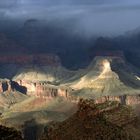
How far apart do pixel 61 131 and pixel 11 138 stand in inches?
141

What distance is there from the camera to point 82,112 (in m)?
43.6

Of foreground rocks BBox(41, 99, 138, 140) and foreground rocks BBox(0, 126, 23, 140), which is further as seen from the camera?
foreground rocks BBox(41, 99, 138, 140)

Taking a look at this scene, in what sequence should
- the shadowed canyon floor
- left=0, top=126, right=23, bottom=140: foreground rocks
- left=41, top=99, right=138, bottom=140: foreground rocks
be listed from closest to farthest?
1. left=0, top=126, right=23, bottom=140: foreground rocks
2. left=41, top=99, right=138, bottom=140: foreground rocks
3. the shadowed canyon floor

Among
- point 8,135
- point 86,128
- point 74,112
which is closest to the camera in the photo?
point 8,135

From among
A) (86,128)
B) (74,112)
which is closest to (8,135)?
(86,128)

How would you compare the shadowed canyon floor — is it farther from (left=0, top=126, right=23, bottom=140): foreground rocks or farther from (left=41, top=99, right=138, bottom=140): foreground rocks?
(left=0, top=126, right=23, bottom=140): foreground rocks

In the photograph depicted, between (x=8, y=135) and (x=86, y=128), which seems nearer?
(x=8, y=135)

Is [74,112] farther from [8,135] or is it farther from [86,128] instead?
[8,135]

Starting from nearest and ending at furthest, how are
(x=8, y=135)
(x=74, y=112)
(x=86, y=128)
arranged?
(x=8, y=135) → (x=86, y=128) → (x=74, y=112)

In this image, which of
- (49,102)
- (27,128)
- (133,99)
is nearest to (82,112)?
(27,128)

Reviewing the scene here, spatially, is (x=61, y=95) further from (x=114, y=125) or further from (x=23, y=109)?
(x=114, y=125)

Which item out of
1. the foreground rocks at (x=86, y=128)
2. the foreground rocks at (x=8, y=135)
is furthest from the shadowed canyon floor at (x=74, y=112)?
the foreground rocks at (x=8, y=135)

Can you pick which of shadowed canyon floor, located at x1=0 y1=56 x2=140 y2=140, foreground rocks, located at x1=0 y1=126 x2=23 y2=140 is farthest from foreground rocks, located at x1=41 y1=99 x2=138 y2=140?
foreground rocks, located at x1=0 y1=126 x2=23 y2=140

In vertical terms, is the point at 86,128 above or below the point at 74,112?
above
